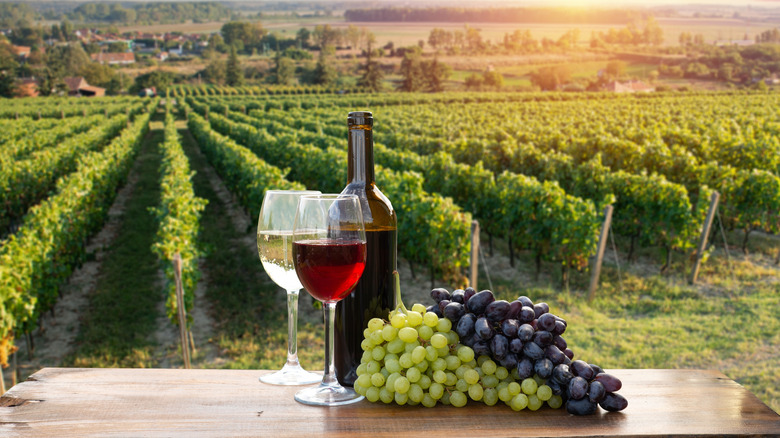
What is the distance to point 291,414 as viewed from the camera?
1.21 metres

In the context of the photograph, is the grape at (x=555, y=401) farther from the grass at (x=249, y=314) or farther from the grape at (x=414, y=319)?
the grass at (x=249, y=314)

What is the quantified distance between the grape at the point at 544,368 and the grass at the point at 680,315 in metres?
5.05

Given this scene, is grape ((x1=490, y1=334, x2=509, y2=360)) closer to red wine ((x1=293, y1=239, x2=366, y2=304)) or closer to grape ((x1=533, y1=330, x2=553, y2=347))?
grape ((x1=533, y1=330, x2=553, y2=347))

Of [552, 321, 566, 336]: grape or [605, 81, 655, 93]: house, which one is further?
[605, 81, 655, 93]: house

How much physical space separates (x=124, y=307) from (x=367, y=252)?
759cm

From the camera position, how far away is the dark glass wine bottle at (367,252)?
135cm

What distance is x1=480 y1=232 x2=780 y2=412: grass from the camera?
6.18 m

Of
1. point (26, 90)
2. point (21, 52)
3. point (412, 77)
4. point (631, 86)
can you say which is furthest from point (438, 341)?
point (21, 52)

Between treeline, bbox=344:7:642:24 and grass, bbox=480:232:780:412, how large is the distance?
161 m

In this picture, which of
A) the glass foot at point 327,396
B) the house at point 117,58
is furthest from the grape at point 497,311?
the house at point 117,58

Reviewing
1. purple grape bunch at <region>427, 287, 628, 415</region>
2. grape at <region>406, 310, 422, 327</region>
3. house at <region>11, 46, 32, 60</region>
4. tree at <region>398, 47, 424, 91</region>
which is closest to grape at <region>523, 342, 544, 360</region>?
purple grape bunch at <region>427, 287, 628, 415</region>

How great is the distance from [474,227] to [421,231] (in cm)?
138

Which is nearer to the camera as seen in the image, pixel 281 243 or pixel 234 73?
pixel 281 243

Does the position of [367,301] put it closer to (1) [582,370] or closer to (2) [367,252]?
(2) [367,252]
